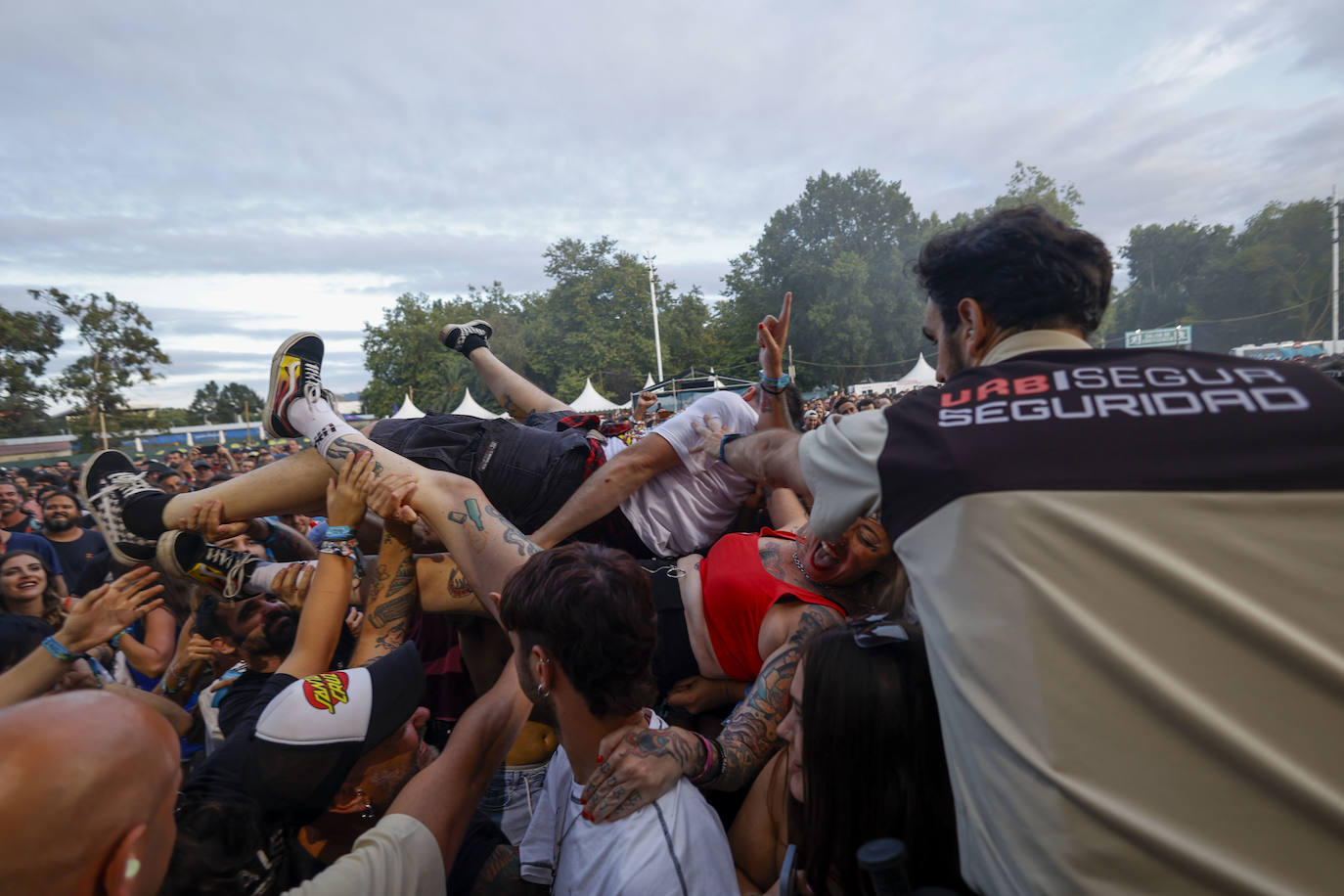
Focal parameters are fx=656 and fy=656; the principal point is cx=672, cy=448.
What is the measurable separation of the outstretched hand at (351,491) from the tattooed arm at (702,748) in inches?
56.3

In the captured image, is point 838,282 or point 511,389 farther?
point 838,282

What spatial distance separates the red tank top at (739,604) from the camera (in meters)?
2.25

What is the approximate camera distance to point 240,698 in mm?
2084

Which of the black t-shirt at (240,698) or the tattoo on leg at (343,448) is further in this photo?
the tattoo on leg at (343,448)

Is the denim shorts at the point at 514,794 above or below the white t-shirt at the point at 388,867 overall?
below

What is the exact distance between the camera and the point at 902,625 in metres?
1.41

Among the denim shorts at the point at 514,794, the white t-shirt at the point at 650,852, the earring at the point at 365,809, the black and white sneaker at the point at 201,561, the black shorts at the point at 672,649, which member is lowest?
the denim shorts at the point at 514,794

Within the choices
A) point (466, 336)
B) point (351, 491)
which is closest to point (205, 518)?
point (351, 491)

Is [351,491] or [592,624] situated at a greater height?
[351,491]

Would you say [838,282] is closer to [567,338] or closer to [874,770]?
[567,338]

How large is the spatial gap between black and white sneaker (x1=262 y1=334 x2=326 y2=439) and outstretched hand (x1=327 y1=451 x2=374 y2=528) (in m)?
0.60

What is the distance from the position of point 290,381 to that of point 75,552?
447cm

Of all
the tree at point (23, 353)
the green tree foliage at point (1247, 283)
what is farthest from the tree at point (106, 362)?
the green tree foliage at point (1247, 283)

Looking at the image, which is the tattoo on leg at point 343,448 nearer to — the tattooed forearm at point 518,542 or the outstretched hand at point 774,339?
the tattooed forearm at point 518,542
